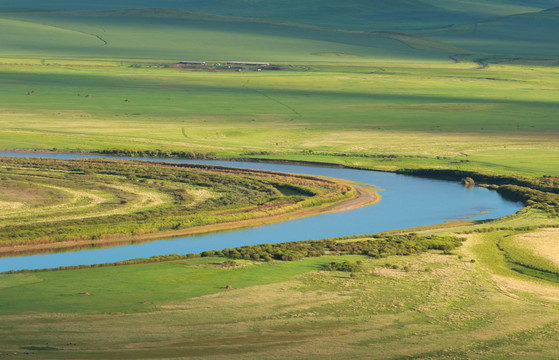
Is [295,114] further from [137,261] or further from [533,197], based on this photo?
[137,261]

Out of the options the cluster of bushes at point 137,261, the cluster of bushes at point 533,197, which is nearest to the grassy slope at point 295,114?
the cluster of bushes at point 533,197

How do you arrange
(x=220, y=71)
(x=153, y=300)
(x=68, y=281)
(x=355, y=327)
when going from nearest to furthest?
(x=355, y=327) < (x=153, y=300) < (x=68, y=281) < (x=220, y=71)

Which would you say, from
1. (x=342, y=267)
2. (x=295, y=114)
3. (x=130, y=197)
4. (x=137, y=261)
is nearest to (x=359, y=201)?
(x=130, y=197)

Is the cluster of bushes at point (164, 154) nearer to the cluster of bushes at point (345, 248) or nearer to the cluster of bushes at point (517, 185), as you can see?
the cluster of bushes at point (517, 185)

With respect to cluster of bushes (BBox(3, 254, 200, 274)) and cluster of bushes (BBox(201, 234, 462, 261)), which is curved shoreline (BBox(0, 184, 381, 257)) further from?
cluster of bushes (BBox(201, 234, 462, 261))

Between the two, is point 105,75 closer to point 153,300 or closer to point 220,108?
point 220,108

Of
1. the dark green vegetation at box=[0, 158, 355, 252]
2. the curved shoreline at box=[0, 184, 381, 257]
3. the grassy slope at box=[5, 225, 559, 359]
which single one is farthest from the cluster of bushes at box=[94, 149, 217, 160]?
the grassy slope at box=[5, 225, 559, 359]

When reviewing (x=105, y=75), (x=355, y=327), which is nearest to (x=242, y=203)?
(x=355, y=327)
